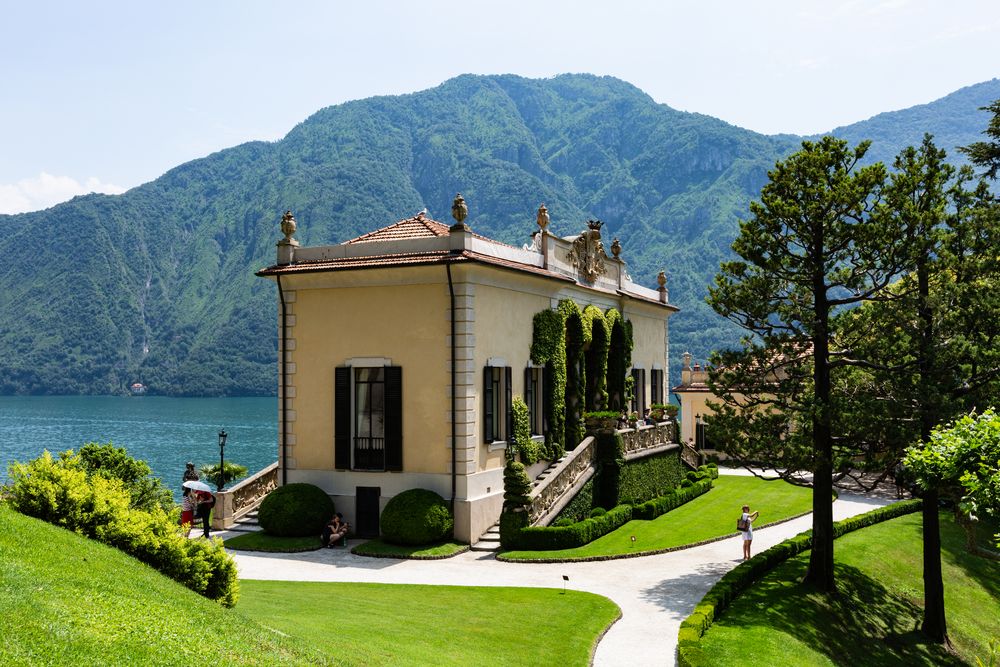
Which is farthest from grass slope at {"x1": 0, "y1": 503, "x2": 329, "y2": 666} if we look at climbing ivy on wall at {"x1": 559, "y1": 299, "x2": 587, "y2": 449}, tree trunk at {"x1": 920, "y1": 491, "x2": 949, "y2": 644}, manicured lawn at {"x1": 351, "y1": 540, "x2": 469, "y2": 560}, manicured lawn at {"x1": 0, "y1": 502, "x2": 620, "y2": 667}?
climbing ivy on wall at {"x1": 559, "y1": 299, "x2": 587, "y2": 449}

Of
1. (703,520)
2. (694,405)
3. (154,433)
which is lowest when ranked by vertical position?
(154,433)

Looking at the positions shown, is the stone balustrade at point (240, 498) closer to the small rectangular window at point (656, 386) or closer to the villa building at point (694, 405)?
the small rectangular window at point (656, 386)

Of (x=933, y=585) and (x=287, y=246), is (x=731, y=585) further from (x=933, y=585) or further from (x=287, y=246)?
(x=287, y=246)

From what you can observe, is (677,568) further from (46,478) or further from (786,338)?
(46,478)

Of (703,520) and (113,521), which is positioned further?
(703,520)

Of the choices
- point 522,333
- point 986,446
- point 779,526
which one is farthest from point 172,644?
point 779,526

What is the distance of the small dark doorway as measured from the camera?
28.1 metres

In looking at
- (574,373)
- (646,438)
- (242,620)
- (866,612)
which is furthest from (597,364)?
(242,620)

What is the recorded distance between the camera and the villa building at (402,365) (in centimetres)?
2717

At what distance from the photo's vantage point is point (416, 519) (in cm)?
2609

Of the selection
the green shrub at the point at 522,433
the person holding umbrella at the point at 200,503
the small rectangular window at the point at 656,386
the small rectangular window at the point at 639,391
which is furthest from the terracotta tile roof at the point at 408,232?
the small rectangular window at the point at 656,386

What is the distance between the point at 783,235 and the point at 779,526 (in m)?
14.7

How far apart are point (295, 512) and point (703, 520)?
Answer: 15877 millimetres

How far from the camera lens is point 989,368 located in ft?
77.7
